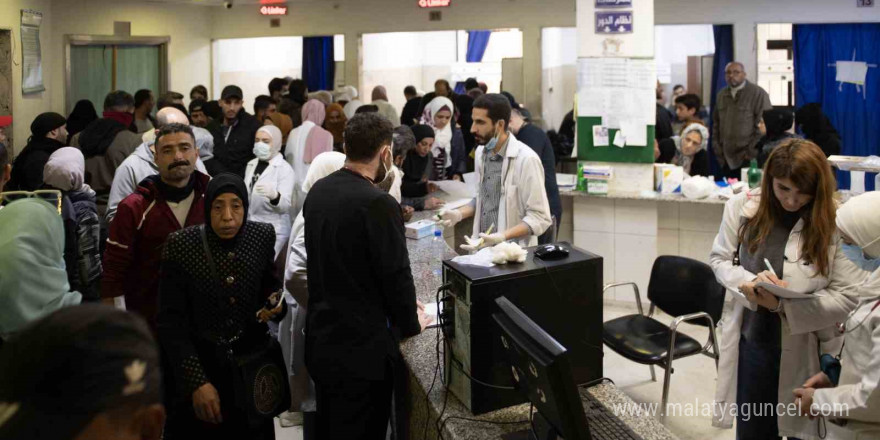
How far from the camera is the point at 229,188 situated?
108 inches

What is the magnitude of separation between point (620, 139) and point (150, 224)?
410 centimetres

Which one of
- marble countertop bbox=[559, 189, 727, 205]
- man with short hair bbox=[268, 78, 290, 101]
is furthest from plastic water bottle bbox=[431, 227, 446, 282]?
man with short hair bbox=[268, 78, 290, 101]

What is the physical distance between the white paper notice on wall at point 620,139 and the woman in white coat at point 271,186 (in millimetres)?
2653

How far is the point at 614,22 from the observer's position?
604cm

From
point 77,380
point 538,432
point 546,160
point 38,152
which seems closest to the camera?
point 77,380

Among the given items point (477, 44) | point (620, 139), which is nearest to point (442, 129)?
point (620, 139)

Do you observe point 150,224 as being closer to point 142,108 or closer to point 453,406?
point 453,406

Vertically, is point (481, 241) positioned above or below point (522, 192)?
below

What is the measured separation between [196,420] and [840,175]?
8.01 metres

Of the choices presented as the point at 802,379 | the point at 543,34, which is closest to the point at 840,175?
the point at 543,34

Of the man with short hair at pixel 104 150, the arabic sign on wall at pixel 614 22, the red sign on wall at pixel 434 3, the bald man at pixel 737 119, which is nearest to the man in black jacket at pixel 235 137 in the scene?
the man with short hair at pixel 104 150

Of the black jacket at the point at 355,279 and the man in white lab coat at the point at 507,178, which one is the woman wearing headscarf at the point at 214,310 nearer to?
the black jacket at the point at 355,279

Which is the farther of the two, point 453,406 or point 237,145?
point 237,145

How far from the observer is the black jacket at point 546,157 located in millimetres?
5410
